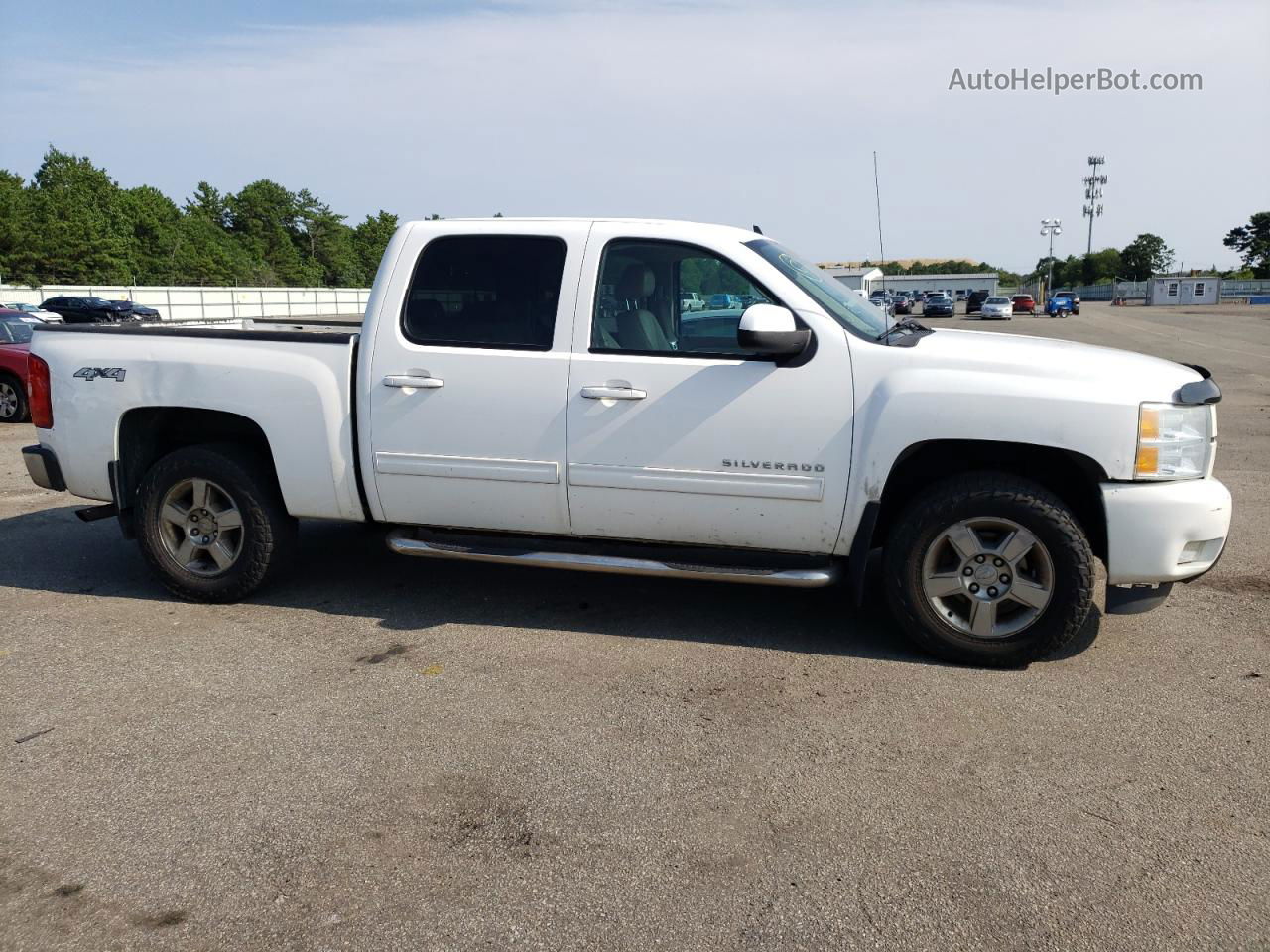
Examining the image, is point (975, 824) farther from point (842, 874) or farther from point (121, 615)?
point (121, 615)

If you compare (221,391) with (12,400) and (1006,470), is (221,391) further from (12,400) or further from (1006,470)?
(12,400)

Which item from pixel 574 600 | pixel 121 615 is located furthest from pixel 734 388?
pixel 121 615

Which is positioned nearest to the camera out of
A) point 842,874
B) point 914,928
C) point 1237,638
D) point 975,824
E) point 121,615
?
point 914,928

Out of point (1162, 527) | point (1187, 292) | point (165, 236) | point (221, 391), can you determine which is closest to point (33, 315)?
point (221, 391)

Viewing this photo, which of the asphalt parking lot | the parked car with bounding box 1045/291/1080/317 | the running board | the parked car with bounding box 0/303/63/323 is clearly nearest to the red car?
the parked car with bounding box 0/303/63/323

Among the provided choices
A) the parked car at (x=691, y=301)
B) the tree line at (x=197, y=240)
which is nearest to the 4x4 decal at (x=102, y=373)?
the parked car at (x=691, y=301)

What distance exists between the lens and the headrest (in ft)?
16.6

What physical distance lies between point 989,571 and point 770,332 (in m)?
1.42

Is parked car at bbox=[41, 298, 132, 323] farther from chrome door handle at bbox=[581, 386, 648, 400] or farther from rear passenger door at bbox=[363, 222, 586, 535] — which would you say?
chrome door handle at bbox=[581, 386, 648, 400]

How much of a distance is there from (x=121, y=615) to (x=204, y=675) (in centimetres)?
116

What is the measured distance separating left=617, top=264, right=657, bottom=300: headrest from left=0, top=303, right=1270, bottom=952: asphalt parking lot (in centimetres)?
161

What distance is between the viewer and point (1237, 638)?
504cm

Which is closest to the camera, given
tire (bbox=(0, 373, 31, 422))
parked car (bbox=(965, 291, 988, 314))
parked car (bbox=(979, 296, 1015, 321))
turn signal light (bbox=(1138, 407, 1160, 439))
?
turn signal light (bbox=(1138, 407, 1160, 439))

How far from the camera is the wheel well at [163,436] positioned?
5.64 meters
